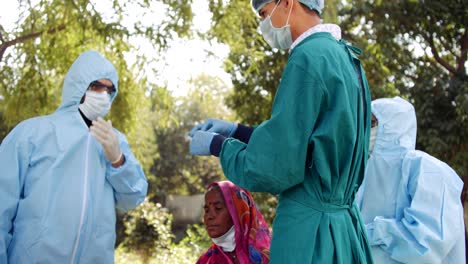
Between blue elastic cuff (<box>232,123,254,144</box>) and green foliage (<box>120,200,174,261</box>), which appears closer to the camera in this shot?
blue elastic cuff (<box>232,123,254,144</box>)

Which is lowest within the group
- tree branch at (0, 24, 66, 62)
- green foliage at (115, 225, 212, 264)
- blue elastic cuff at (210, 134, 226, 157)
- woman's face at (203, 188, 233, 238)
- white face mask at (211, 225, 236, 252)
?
green foliage at (115, 225, 212, 264)

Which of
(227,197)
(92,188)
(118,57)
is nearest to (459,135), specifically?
(118,57)

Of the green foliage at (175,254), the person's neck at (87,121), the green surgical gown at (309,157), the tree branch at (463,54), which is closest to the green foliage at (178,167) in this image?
the green foliage at (175,254)

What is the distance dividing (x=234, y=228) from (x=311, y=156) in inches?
63.2

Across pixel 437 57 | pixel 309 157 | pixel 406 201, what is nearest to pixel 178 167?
pixel 437 57

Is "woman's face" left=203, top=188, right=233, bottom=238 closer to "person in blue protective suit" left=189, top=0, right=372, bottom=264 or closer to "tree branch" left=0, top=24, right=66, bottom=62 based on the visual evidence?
"person in blue protective suit" left=189, top=0, right=372, bottom=264

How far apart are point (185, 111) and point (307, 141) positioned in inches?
1047

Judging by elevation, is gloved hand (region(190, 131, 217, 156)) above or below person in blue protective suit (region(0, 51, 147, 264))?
above

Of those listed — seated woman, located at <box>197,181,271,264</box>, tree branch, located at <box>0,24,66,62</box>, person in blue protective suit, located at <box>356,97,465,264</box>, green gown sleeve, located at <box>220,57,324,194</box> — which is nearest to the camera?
green gown sleeve, located at <box>220,57,324,194</box>

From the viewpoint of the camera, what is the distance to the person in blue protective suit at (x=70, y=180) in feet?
11.0

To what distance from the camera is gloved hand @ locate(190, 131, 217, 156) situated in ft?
7.63

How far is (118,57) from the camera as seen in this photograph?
257 inches

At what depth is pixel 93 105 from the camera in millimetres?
3867

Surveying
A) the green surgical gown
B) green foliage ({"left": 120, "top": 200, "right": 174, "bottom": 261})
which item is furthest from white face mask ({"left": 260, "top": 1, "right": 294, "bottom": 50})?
green foliage ({"left": 120, "top": 200, "right": 174, "bottom": 261})
